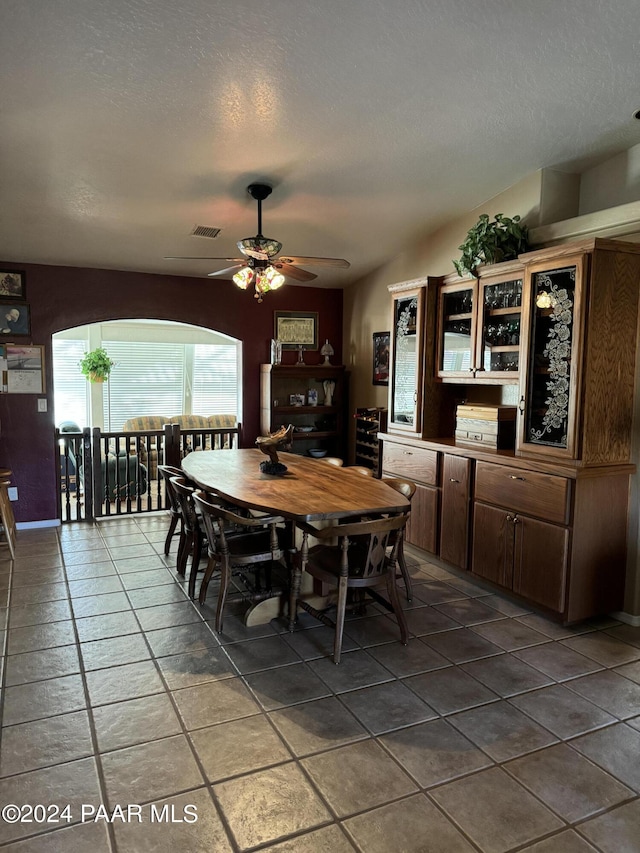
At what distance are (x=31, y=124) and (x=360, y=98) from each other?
1.75 m

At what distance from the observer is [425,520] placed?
14.9 feet

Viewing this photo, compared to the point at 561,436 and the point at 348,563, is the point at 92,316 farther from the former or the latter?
the point at 561,436

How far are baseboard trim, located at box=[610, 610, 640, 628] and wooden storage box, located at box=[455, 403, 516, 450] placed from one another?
47.7 inches

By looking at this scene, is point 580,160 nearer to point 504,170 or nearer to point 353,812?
point 504,170

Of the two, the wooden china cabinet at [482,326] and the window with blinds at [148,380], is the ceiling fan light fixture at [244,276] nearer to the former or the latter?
the wooden china cabinet at [482,326]

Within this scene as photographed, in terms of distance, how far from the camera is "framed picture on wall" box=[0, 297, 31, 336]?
5.20 m

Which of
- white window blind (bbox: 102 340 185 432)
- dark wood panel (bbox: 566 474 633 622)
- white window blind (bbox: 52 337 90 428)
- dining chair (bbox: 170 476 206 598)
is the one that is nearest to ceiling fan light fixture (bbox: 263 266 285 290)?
dining chair (bbox: 170 476 206 598)

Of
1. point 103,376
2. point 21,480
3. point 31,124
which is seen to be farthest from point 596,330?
point 103,376

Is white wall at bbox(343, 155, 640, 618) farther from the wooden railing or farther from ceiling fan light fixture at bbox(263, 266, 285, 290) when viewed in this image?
the wooden railing

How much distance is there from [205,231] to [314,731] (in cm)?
385

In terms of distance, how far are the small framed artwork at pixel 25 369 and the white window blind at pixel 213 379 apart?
155 inches

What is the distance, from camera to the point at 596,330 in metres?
3.28

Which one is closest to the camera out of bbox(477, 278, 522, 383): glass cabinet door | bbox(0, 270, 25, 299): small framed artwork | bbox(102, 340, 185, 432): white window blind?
bbox(477, 278, 522, 383): glass cabinet door

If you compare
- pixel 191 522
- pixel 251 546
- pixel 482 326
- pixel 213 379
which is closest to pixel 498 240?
pixel 482 326
